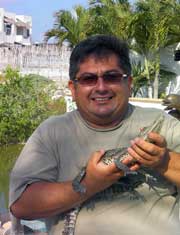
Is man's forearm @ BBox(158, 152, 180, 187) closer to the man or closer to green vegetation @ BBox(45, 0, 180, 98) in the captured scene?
the man

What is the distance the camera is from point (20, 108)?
10.9 m

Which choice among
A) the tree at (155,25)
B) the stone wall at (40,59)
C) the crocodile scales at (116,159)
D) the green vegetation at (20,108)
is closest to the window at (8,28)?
the stone wall at (40,59)

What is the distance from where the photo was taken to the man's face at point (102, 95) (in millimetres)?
1488

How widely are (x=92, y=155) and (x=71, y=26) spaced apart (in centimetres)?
1238

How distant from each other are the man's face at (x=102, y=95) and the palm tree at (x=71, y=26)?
463 inches

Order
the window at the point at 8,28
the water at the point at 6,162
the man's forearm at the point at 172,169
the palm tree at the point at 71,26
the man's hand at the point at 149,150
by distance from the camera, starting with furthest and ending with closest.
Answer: the window at the point at 8,28 < the palm tree at the point at 71,26 < the water at the point at 6,162 < the man's forearm at the point at 172,169 < the man's hand at the point at 149,150

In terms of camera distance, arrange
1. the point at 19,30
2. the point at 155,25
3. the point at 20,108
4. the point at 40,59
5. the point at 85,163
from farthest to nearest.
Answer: the point at 19,30, the point at 40,59, the point at 155,25, the point at 20,108, the point at 85,163

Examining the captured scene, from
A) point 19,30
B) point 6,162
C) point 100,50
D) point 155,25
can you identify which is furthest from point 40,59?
point 19,30

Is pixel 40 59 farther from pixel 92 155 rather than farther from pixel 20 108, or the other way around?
pixel 92 155

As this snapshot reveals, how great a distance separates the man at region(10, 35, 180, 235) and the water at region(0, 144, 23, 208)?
4.83 m

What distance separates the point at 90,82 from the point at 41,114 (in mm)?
9450

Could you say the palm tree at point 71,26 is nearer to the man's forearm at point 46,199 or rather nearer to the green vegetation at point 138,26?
the green vegetation at point 138,26

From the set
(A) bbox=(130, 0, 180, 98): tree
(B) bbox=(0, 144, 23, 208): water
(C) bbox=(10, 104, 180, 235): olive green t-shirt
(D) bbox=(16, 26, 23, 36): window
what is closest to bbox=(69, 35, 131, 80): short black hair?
(C) bbox=(10, 104, 180, 235): olive green t-shirt

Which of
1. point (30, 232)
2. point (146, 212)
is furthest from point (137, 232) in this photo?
point (30, 232)
